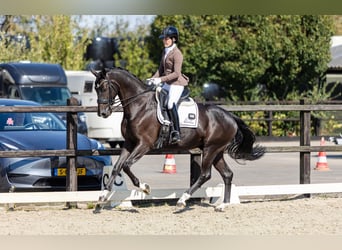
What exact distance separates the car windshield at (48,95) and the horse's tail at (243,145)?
12923mm

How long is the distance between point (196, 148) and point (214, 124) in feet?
1.66

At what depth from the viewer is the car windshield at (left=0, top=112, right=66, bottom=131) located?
39.4 ft

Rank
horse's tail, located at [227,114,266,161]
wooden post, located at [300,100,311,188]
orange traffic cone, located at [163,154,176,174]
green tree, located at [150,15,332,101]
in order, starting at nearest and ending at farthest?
horse's tail, located at [227,114,266,161] < wooden post, located at [300,100,311,188] < orange traffic cone, located at [163,154,176,174] < green tree, located at [150,15,332,101]

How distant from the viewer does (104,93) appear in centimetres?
1041

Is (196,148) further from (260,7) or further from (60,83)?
(60,83)

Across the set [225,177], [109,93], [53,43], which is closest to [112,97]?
[109,93]

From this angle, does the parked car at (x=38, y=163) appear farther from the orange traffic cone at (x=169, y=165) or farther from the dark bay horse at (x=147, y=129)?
the orange traffic cone at (x=169, y=165)

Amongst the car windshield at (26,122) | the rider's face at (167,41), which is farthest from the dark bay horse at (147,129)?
the car windshield at (26,122)

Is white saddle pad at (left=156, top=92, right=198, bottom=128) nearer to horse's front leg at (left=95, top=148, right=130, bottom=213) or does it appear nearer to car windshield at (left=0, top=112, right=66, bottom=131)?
horse's front leg at (left=95, top=148, right=130, bottom=213)

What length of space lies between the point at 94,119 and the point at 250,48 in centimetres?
844

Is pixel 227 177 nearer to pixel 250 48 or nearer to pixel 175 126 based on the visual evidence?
pixel 175 126

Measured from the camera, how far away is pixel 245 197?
1201 centimetres

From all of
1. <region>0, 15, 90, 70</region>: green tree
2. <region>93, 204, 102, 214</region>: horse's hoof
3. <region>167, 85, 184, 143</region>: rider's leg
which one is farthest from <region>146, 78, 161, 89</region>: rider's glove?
<region>0, 15, 90, 70</region>: green tree

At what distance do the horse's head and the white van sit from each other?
501 inches
